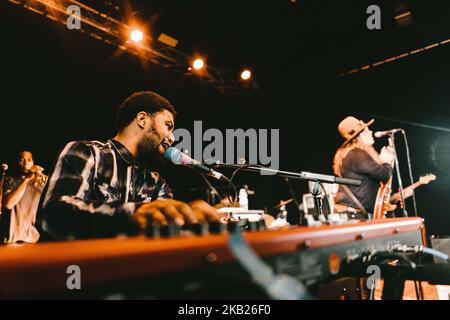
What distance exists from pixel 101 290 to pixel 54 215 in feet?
2.47

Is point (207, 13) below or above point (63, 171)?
above

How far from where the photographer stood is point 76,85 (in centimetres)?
617

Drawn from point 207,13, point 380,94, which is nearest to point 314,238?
point 207,13

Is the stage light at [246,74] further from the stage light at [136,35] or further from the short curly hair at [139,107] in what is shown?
the short curly hair at [139,107]

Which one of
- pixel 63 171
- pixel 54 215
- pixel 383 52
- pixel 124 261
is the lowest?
pixel 124 261

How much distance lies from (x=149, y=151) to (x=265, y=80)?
7146 mm

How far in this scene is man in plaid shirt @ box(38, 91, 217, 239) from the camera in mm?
931

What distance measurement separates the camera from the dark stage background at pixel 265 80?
554cm

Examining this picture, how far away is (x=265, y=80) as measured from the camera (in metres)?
8.75

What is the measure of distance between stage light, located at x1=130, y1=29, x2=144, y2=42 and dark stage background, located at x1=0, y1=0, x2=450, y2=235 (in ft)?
1.04

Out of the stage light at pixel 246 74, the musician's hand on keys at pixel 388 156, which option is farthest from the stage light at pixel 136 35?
the musician's hand on keys at pixel 388 156

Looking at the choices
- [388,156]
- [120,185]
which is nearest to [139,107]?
[120,185]

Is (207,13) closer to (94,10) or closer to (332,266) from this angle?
(94,10)
